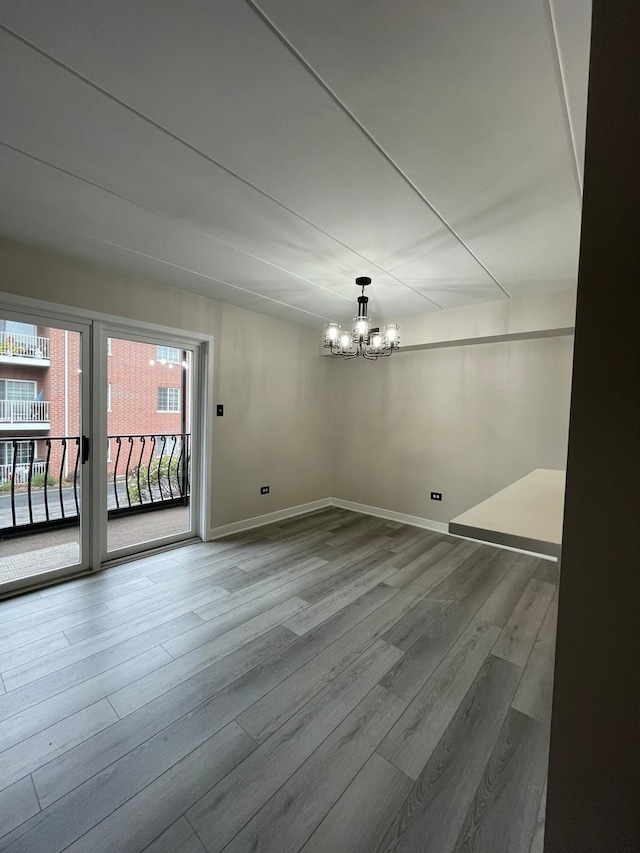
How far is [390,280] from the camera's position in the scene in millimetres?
3119

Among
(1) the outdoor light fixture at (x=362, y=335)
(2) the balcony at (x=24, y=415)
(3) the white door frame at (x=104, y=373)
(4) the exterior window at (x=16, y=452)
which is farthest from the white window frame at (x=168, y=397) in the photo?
(1) the outdoor light fixture at (x=362, y=335)

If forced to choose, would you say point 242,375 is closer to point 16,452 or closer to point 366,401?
point 366,401

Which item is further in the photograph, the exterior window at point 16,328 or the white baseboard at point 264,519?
the white baseboard at point 264,519

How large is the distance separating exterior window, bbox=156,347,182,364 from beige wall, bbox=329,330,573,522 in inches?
92.9

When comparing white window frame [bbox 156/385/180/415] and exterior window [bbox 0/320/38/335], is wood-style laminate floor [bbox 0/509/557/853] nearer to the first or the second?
white window frame [bbox 156/385/180/415]

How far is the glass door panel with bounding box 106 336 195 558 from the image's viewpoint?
10.7 ft

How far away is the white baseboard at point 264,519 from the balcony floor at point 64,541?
0.37 meters

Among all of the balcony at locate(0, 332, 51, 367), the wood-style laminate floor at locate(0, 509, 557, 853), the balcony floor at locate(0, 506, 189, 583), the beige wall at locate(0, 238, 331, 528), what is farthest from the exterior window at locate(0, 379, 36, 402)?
the wood-style laminate floor at locate(0, 509, 557, 853)

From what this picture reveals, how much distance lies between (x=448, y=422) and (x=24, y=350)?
418 cm

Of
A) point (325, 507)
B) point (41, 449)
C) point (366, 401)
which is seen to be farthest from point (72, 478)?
point (366, 401)

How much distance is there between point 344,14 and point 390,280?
2114 millimetres

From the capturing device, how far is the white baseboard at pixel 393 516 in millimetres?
4354

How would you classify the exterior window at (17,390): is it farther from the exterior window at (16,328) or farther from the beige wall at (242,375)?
the beige wall at (242,375)

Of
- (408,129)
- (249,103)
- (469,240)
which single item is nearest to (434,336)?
(469,240)
